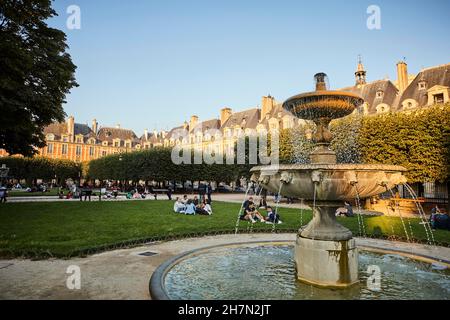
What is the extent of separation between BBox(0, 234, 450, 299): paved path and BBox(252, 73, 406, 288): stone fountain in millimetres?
3248

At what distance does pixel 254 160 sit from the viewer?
132 ft

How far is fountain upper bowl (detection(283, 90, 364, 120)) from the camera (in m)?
6.50

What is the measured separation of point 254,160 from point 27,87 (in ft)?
92.7

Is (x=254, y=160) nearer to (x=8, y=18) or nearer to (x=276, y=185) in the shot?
(x=8, y=18)

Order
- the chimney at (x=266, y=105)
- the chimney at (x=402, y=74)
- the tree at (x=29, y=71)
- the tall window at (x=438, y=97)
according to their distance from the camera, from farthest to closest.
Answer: the chimney at (x=266, y=105), the chimney at (x=402, y=74), the tall window at (x=438, y=97), the tree at (x=29, y=71)

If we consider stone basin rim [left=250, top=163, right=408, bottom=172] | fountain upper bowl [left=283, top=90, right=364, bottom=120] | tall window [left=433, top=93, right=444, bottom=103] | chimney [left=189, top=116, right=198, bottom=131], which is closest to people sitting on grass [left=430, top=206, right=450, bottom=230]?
fountain upper bowl [left=283, top=90, right=364, bottom=120]

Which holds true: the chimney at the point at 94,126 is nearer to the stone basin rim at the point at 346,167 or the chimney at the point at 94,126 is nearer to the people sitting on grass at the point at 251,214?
the people sitting on grass at the point at 251,214

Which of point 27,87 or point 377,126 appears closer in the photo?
point 27,87

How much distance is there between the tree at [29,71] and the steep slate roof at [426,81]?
1480 inches

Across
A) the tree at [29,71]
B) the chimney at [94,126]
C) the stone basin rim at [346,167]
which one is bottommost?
the stone basin rim at [346,167]

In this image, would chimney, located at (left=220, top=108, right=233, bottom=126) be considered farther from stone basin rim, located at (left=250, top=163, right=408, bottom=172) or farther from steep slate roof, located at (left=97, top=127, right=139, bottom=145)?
stone basin rim, located at (left=250, top=163, right=408, bottom=172)

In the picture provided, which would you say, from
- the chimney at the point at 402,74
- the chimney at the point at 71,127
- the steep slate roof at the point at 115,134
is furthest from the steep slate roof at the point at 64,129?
the chimney at the point at 402,74

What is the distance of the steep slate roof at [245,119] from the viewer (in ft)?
197
